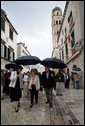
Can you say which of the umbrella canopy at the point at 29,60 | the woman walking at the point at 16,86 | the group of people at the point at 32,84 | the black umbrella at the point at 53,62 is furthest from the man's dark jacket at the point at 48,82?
the woman walking at the point at 16,86

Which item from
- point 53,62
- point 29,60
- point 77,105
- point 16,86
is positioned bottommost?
point 77,105

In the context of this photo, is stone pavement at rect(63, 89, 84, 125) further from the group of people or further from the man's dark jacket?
the man's dark jacket

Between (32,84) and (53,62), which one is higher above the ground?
(53,62)

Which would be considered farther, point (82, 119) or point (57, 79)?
point (57, 79)

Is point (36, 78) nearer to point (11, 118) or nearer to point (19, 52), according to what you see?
point (11, 118)

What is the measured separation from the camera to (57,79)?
29.2 ft

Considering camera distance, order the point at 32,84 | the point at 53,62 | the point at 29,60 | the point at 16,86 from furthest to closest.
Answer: the point at 29,60 < the point at 53,62 < the point at 32,84 < the point at 16,86

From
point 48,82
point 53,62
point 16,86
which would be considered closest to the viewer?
point 16,86

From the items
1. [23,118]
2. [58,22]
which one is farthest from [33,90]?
[58,22]

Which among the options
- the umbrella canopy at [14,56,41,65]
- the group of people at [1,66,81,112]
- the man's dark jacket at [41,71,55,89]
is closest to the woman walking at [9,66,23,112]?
the group of people at [1,66,81,112]

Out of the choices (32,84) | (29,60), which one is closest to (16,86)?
(32,84)

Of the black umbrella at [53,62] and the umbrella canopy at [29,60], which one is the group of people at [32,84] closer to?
the black umbrella at [53,62]

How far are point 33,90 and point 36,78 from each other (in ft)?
1.76

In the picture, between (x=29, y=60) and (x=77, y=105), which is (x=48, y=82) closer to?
(x=77, y=105)
